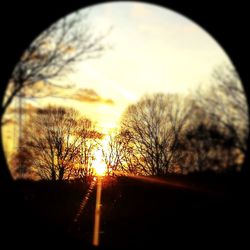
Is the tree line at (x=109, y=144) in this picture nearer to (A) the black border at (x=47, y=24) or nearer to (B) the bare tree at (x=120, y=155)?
(B) the bare tree at (x=120, y=155)

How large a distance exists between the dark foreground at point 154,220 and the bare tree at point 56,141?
23448 millimetres

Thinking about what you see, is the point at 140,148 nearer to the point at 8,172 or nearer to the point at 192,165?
the point at 192,165

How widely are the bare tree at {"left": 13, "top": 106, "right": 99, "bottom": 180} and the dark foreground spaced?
76.9 ft

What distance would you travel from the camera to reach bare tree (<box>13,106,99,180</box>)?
137 ft

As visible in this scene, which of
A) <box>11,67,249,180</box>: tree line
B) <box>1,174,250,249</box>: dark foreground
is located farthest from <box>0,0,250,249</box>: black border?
<box>11,67,249,180</box>: tree line

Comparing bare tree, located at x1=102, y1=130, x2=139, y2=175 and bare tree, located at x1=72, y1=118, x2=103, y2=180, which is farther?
bare tree, located at x1=72, y1=118, x2=103, y2=180

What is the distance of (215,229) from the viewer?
9086mm

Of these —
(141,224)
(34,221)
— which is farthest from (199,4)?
(141,224)

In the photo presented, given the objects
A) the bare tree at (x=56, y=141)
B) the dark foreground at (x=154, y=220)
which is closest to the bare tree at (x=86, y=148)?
the bare tree at (x=56, y=141)

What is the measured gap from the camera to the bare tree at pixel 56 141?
41656 mm

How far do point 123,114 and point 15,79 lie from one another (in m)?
31.6

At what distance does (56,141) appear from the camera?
44.6m

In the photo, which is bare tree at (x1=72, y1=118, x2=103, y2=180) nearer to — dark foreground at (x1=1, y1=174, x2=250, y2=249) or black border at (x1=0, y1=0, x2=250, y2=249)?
dark foreground at (x1=1, y1=174, x2=250, y2=249)

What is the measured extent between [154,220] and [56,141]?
104 ft
